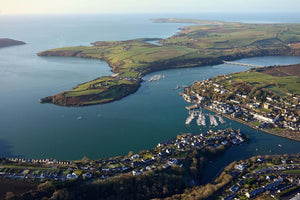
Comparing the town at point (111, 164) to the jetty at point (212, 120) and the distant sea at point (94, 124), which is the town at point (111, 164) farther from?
the jetty at point (212, 120)

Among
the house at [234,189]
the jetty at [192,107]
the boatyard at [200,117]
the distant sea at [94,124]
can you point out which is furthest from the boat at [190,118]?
the house at [234,189]

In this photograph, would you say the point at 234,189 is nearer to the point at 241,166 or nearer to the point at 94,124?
the point at 241,166

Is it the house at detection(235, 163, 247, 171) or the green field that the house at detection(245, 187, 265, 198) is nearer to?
the house at detection(235, 163, 247, 171)

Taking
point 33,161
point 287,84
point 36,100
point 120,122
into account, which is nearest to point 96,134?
point 120,122

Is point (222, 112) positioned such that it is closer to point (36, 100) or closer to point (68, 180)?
point (68, 180)

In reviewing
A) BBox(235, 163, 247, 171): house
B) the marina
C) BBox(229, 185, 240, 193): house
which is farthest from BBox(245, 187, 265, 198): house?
the marina

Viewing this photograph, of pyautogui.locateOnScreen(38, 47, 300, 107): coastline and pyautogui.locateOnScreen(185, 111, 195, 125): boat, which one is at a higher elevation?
pyautogui.locateOnScreen(38, 47, 300, 107): coastline
